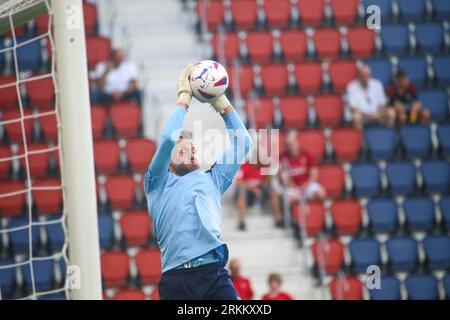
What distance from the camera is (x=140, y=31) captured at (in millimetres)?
14852

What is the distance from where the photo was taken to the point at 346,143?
1309cm

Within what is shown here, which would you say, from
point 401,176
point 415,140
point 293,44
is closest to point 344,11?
point 293,44

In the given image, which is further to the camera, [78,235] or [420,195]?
[420,195]

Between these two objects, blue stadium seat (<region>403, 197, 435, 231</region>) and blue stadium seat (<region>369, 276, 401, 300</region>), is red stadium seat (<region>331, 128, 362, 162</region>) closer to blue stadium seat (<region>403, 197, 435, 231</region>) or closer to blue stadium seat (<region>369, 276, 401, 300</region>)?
blue stadium seat (<region>403, 197, 435, 231</region>)

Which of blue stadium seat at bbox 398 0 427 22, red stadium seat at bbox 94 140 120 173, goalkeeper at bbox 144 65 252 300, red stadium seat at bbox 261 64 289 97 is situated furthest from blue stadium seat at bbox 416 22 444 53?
goalkeeper at bbox 144 65 252 300

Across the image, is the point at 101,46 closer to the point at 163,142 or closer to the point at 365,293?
the point at 365,293

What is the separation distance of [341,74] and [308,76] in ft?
1.56

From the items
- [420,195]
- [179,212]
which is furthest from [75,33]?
[420,195]

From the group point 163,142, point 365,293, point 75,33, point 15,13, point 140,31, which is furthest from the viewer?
point 140,31

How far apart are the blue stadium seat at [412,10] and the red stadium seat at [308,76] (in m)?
1.98

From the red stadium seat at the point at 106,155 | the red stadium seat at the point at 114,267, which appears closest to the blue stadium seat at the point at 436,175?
the red stadium seat at the point at 106,155

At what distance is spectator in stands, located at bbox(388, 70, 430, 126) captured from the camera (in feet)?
44.0

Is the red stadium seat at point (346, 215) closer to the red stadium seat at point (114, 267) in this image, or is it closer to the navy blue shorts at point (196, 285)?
the red stadium seat at point (114, 267)

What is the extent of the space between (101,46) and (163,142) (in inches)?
321
